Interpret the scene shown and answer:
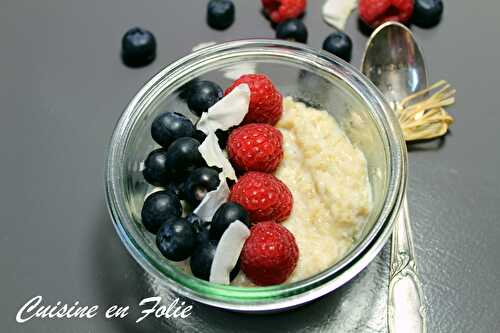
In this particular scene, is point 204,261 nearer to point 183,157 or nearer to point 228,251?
point 228,251

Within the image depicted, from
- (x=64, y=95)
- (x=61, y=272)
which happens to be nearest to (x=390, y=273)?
(x=61, y=272)

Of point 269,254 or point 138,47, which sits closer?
point 269,254

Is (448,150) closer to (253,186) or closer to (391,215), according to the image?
(391,215)

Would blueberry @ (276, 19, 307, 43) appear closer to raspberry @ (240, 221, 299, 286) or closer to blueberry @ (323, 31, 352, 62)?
blueberry @ (323, 31, 352, 62)

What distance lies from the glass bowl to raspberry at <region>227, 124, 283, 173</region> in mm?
216

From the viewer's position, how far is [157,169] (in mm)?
1344

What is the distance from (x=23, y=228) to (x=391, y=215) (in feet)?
2.98

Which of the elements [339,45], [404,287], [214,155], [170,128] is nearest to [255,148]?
[214,155]

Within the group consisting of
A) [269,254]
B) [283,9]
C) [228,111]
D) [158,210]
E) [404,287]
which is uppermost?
[283,9]

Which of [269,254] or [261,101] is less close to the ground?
[261,101]

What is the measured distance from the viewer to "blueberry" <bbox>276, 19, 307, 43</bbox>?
179 cm

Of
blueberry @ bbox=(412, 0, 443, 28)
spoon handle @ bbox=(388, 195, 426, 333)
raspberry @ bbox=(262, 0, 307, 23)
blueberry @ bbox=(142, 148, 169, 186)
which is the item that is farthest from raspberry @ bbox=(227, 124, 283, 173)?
blueberry @ bbox=(412, 0, 443, 28)

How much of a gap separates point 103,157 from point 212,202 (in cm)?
52

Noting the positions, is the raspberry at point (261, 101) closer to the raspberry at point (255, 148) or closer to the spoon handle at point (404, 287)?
the raspberry at point (255, 148)
